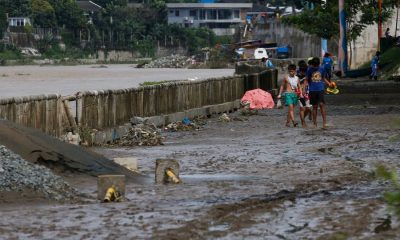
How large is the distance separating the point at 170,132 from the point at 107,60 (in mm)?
153938

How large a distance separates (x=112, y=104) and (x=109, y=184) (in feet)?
36.8

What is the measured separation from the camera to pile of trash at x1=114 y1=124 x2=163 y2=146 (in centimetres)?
2158

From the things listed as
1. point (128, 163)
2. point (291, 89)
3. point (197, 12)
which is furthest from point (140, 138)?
point (197, 12)

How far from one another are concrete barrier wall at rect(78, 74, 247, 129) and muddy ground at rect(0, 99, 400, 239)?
47.5 inches

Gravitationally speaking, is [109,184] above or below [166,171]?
above

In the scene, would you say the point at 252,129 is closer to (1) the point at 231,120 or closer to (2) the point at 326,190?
(1) the point at 231,120

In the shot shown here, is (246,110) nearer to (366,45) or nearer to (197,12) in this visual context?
(366,45)

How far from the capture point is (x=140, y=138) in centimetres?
2167

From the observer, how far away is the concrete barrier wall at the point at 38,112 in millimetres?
17500

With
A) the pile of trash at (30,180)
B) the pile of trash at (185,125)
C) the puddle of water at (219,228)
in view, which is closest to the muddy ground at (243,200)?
the puddle of water at (219,228)

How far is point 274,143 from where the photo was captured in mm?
20875

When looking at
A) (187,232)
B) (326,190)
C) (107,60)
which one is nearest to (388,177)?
(187,232)

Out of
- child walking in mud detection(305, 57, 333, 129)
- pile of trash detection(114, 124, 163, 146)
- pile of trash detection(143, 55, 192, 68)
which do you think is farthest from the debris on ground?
pile of trash detection(143, 55, 192, 68)

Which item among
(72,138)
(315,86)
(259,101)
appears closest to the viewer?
(72,138)
